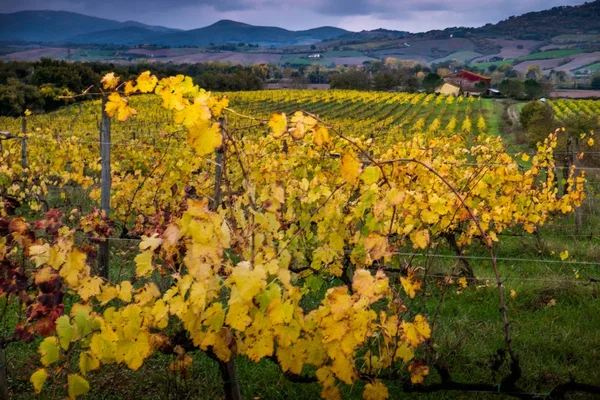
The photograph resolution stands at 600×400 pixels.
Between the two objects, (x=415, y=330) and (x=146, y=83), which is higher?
(x=146, y=83)

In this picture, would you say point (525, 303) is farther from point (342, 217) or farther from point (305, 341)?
point (305, 341)

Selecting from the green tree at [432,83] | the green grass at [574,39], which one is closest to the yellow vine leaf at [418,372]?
the green tree at [432,83]

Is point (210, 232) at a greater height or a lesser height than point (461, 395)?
greater

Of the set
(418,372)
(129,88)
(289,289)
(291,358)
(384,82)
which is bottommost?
(418,372)

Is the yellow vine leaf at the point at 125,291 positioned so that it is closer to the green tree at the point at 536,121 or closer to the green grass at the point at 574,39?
the green tree at the point at 536,121

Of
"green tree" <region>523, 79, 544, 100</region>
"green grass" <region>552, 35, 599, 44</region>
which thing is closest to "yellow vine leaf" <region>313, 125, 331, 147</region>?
"green tree" <region>523, 79, 544, 100</region>

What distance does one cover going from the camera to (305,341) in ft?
7.33

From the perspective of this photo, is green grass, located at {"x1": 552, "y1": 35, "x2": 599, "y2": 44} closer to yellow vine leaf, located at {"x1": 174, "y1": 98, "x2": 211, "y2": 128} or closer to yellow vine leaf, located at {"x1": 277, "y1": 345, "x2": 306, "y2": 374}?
yellow vine leaf, located at {"x1": 277, "y1": 345, "x2": 306, "y2": 374}

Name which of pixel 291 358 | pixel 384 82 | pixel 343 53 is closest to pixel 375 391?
pixel 291 358

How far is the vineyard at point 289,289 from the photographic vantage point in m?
1.96

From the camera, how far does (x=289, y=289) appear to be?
204 centimetres

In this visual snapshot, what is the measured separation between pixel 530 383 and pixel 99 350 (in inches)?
114

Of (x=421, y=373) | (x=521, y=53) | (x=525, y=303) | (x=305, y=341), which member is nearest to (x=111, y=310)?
(x=305, y=341)

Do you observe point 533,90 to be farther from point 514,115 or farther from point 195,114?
point 195,114
